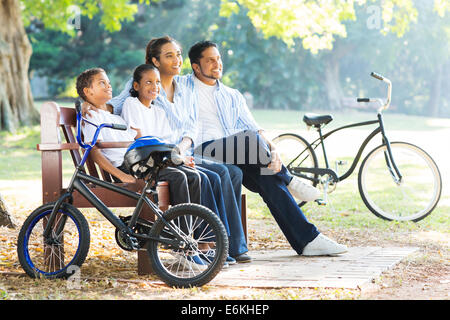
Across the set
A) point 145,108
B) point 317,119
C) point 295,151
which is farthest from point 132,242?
point 295,151

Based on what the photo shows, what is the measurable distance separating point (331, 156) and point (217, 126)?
9.85 metres

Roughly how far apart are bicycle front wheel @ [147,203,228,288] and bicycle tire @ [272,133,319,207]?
3.12m

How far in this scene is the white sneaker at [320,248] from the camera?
480 centimetres

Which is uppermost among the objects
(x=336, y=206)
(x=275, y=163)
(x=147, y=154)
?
(x=147, y=154)

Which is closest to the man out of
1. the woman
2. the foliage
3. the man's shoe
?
the woman

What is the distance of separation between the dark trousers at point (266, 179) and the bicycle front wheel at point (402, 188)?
1.94 m

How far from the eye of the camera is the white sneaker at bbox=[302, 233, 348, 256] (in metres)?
4.80

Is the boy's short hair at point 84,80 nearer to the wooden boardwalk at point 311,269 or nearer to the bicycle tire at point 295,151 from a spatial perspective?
the wooden boardwalk at point 311,269

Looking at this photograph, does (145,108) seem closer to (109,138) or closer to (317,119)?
(109,138)

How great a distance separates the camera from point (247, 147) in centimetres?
486

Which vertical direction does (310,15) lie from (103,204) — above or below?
above

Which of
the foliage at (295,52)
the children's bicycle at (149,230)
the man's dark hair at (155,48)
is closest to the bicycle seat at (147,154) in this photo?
the children's bicycle at (149,230)

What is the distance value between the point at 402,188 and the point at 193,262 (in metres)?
3.78
